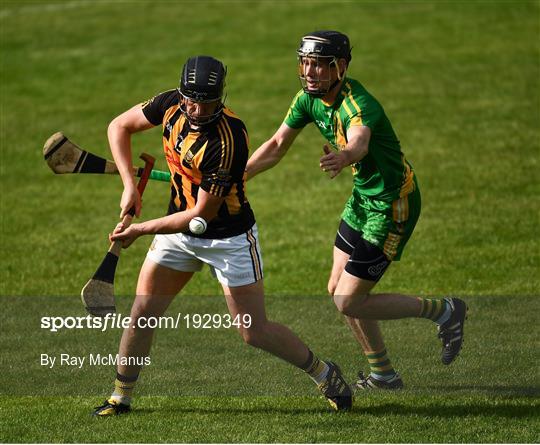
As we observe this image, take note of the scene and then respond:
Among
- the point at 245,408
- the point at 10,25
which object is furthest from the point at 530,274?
the point at 10,25

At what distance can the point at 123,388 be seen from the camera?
793cm

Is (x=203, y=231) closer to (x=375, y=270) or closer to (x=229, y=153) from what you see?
(x=229, y=153)

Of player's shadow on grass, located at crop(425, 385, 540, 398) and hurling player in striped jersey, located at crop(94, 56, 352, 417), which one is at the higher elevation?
hurling player in striped jersey, located at crop(94, 56, 352, 417)

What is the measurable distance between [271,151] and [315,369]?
1.72 m

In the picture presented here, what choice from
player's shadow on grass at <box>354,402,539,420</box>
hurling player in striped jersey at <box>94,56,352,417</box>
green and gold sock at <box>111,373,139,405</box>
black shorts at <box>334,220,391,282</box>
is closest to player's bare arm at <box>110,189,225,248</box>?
hurling player in striped jersey at <box>94,56,352,417</box>

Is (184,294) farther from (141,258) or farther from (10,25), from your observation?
(10,25)

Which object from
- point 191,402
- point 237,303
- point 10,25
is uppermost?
point 237,303

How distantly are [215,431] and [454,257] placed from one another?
5732 mm

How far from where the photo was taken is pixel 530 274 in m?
12.0

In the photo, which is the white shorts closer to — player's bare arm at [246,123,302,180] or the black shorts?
the black shorts

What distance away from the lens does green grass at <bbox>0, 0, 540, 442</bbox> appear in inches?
318

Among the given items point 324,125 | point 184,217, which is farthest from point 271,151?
point 184,217

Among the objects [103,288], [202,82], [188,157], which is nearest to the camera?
[202,82]

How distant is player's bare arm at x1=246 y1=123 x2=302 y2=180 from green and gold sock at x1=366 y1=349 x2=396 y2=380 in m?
1.65
